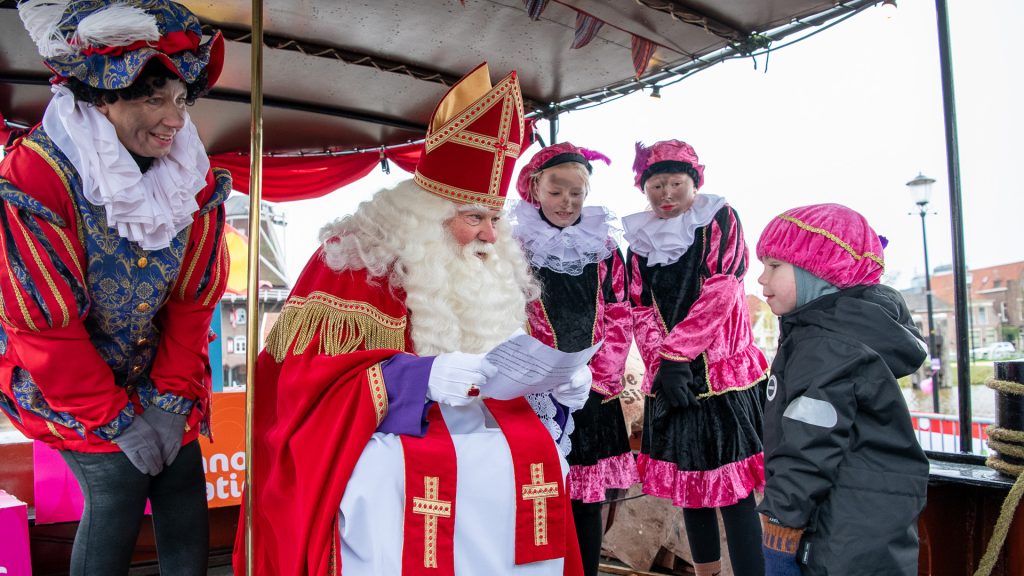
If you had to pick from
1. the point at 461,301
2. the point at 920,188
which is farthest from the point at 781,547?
the point at 920,188

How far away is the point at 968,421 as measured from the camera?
3.09m

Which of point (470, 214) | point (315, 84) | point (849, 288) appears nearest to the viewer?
point (849, 288)

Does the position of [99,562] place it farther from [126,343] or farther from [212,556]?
[212,556]

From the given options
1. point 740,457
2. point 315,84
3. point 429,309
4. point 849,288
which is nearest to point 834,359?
point 849,288

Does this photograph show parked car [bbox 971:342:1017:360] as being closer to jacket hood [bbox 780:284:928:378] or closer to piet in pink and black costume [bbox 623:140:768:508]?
piet in pink and black costume [bbox 623:140:768:508]

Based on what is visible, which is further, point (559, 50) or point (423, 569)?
point (559, 50)

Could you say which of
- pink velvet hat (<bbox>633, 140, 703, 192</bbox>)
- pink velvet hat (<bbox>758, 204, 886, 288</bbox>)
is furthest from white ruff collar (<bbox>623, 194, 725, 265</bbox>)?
pink velvet hat (<bbox>758, 204, 886, 288</bbox>)

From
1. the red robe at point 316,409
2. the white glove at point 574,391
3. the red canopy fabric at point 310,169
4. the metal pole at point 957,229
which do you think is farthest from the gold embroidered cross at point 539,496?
the red canopy fabric at point 310,169

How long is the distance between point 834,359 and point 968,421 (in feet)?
5.03

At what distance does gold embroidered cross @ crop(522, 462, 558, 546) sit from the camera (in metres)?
2.08

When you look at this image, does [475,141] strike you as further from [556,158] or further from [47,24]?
[47,24]

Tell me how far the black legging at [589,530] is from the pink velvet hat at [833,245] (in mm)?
1280

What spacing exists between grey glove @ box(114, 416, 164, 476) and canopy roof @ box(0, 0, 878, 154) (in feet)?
6.00

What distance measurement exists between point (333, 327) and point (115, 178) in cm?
67
